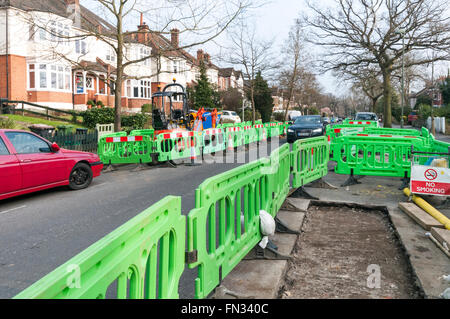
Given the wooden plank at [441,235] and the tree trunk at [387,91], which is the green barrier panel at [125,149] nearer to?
the wooden plank at [441,235]

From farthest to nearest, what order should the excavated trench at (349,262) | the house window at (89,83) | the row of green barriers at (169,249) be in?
the house window at (89,83)
the excavated trench at (349,262)
the row of green barriers at (169,249)

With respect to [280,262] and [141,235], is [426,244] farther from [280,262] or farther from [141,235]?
[141,235]

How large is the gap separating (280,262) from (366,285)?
0.98 metres

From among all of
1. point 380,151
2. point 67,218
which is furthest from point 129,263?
point 380,151

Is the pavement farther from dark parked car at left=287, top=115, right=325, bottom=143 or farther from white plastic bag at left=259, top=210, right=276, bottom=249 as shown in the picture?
dark parked car at left=287, top=115, right=325, bottom=143

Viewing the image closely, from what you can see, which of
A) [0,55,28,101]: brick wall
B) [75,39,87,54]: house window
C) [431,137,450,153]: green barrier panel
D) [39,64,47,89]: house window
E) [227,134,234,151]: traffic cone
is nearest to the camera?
[431,137,450,153]: green barrier panel

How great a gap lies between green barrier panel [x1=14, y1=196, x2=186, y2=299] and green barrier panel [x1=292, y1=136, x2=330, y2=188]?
5.00 meters

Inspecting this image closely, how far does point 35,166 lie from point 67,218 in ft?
6.59

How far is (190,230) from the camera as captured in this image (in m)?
3.08

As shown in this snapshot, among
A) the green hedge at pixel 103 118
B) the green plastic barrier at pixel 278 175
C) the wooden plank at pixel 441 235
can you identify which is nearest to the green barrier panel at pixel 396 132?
the green plastic barrier at pixel 278 175

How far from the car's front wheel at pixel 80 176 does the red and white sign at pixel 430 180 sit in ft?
24.2

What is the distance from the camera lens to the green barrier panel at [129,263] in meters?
1.71

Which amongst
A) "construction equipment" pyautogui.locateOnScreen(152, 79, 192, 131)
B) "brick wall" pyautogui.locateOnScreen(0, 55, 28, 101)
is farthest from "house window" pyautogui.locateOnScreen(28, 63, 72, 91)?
"construction equipment" pyautogui.locateOnScreen(152, 79, 192, 131)

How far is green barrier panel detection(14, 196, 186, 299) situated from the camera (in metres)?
1.71
